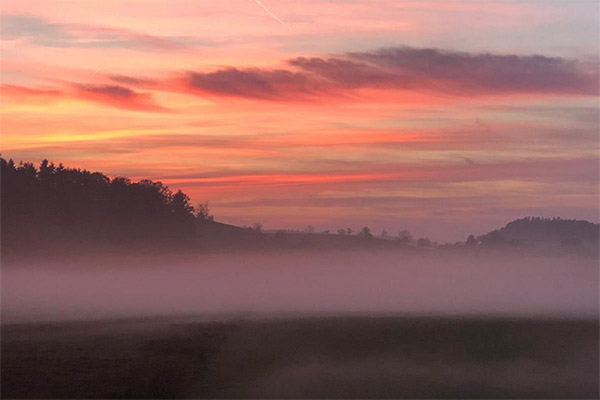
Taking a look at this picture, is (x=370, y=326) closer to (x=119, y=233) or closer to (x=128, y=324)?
(x=128, y=324)

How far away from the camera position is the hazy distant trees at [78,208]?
174 metres

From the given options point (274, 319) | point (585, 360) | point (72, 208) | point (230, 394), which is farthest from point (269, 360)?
point (72, 208)

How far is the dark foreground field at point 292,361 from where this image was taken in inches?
1887

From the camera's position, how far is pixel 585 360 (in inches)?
2363

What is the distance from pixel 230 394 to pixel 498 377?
547 inches

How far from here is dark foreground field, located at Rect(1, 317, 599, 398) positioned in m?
47.9

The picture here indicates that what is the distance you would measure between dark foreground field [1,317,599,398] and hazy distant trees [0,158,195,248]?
98620 mm

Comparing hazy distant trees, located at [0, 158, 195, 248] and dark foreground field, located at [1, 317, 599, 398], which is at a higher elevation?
hazy distant trees, located at [0, 158, 195, 248]

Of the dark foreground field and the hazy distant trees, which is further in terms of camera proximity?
the hazy distant trees

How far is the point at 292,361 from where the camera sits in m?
56.1

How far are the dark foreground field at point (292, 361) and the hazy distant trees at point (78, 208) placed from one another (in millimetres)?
98620

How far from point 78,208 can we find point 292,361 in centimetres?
13401

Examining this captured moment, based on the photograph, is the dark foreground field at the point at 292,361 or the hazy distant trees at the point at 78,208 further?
the hazy distant trees at the point at 78,208

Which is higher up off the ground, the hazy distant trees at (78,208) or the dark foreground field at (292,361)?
the hazy distant trees at (78,208)
